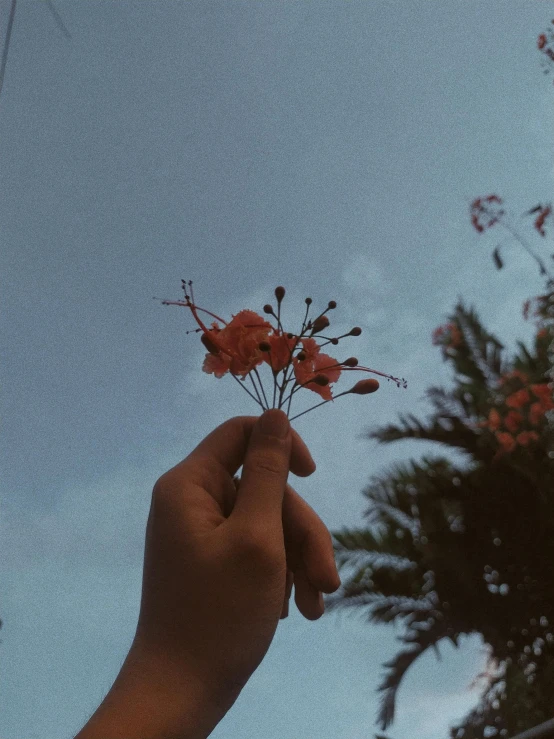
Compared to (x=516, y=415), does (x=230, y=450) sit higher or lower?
lower

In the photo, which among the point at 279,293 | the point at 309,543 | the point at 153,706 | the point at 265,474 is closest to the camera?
the point at 153,706

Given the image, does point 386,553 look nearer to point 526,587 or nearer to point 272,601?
point 526,587

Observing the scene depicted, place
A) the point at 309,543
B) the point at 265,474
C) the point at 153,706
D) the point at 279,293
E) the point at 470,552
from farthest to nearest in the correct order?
the point at 470,552 → the point at 279,293 → the point at 309,543 → the point at 265,474 → the point at 153,706

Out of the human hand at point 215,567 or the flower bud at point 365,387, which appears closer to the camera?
the human hand at point 215,567

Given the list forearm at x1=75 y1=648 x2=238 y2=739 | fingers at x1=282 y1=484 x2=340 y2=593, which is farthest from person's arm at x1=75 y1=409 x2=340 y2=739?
fingers at x1=282 y1=484 x2=340 y2=593

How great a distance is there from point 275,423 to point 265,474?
0.36 ft

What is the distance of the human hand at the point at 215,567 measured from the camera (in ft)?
3.04

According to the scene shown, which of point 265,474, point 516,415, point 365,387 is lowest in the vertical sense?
point 265,474

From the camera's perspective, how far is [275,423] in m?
1.14

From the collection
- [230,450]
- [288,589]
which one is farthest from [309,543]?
[230,450]

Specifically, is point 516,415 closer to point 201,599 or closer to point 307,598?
point 307,598

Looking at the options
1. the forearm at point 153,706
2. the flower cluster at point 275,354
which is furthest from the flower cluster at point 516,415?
the forearm at point 153,706

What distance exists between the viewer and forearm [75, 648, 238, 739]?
0.83 meters

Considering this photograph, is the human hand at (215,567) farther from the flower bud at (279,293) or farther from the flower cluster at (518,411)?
the flower cluster at (518,411)
